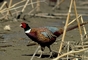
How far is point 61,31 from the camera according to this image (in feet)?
23.2

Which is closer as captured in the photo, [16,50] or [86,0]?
[16,50]

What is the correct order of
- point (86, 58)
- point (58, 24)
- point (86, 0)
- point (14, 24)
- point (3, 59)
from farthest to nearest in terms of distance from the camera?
point (86, 0), point (58, 24), point (14, 24), point (3, 59), point (86, 58)

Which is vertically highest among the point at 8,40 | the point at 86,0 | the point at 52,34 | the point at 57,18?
the point at 52,34

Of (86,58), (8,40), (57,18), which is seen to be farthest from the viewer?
(57,18)

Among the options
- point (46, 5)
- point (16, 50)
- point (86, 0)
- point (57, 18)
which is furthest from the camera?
point (86, 0)

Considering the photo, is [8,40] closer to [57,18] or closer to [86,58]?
[86,58]

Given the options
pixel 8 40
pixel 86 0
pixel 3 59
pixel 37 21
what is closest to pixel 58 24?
pixel 37 21

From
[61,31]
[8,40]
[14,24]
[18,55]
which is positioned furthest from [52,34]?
[14,24]

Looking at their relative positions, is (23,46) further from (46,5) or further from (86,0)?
(86,0)

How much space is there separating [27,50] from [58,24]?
411 centimetres

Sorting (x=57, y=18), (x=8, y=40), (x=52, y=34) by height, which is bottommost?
(x=57, y=18)

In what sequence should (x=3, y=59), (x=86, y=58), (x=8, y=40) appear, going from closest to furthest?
(x=86, y=58) → (x=3, y=59) → (x=8, y=40)

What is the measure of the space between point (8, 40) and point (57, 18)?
4216 millimetres

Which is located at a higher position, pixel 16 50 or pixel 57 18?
pixel 16 50
